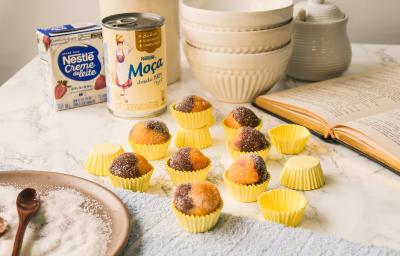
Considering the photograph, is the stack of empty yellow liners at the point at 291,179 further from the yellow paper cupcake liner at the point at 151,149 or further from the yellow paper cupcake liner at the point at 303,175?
the yellow paper cupcake liner at the point at 151,149

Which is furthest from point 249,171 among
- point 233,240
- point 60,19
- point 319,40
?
point 60,19

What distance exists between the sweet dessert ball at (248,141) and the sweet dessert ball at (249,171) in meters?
0.07

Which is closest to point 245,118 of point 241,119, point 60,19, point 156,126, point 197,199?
point 241,119

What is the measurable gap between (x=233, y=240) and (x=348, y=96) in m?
0.47

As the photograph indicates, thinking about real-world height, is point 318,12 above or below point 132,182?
above

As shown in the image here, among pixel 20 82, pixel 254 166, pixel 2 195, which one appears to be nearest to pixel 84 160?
pixel 2 195

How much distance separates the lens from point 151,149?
35.2 inches

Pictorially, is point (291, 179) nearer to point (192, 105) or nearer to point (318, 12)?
point (192, 105)

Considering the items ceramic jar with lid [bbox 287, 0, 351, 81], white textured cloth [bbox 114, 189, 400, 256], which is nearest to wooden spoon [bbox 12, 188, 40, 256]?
white textured cloth [bbox 114, 189, 400, 256]

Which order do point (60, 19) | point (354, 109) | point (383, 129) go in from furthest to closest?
1. point (60, 19)
2. point (354, 109)
3. point (383, 129)

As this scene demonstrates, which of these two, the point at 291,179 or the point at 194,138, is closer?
the point at 291,179

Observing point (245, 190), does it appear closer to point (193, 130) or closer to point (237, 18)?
point (193, 130)

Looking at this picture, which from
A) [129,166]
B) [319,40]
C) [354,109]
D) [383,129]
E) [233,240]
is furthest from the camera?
[319,40]

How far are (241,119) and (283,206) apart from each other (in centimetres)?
22
